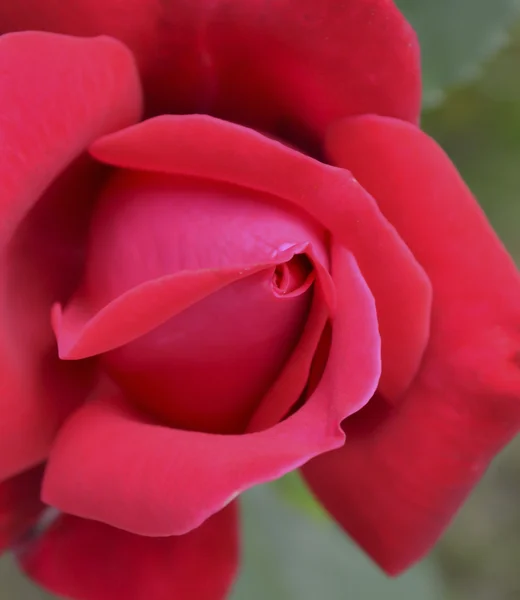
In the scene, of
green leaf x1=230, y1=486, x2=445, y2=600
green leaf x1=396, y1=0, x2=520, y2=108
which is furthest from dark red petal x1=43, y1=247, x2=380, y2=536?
green leaf x1=230, y1=486, x2=445, y2=600

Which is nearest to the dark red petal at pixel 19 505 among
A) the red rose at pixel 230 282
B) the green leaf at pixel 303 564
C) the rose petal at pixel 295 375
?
the red rose at pixel 230 282

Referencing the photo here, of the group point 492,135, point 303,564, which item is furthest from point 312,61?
point 303,564

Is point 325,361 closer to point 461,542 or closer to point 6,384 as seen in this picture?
point 6,384

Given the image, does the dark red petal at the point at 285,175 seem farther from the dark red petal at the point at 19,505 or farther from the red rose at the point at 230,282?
the dark red petal at the point at 19,505

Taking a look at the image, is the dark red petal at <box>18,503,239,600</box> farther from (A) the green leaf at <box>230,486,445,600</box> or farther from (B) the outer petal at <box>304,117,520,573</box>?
(A) the green leaf at <box>230,486,445,600</box>

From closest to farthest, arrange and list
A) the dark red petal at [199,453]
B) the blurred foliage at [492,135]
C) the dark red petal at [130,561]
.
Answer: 1. the dark red petal at [199,453]
2. the dark red petal at [130,561]
3. the blurred foliage at [492,135]

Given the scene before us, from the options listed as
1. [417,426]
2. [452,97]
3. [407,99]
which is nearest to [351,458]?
[417,426]

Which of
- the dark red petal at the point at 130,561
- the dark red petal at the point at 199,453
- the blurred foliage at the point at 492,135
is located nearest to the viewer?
the dark red petal at the point at 199,453
